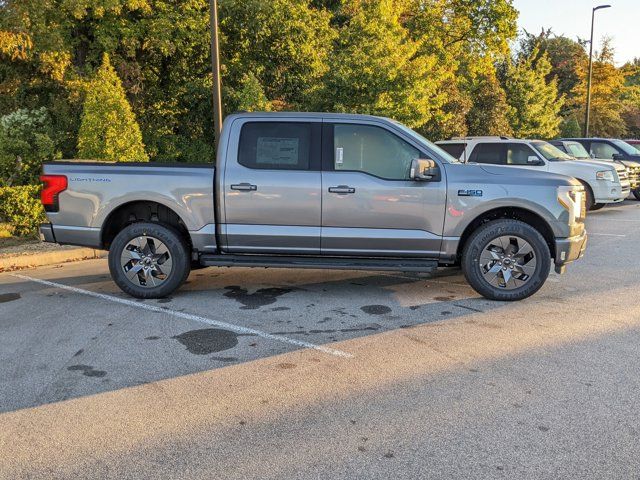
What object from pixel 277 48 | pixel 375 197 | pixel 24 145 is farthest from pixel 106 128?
pixel 277 48

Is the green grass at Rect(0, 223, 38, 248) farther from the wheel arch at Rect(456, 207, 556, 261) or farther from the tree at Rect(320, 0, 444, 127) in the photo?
the tree at Rect(320, 0, 444, 127)

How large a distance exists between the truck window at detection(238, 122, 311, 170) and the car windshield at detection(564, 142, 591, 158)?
11540mm

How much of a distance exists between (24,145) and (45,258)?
543cm

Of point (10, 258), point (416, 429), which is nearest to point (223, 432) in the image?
point (416, 429)

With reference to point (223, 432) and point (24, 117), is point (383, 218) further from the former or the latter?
point (24, 117)

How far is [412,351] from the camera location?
464cm

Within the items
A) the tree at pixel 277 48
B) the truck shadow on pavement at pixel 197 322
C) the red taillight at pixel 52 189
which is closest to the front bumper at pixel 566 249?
the truck shadow on pavement at pixel 197 322

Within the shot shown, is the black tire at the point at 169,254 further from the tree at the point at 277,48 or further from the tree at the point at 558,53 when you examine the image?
the tree at the point at 558,53

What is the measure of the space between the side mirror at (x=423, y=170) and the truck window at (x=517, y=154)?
714 cm

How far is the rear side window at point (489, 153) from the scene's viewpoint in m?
12.4

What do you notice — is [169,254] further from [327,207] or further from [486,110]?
[486,110]

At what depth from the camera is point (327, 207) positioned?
6047mm

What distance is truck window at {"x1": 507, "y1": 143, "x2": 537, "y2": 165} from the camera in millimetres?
12422

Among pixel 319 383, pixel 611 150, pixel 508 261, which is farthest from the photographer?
pixel 611 150
